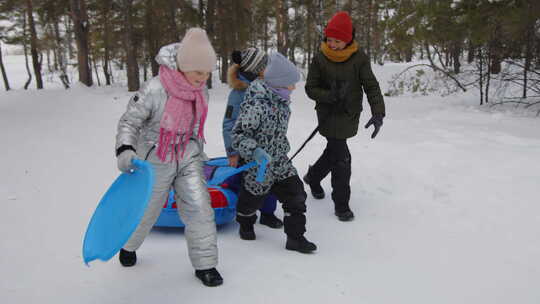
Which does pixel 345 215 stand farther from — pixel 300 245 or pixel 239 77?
pixel 239 77

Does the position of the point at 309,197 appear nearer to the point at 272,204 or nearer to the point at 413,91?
the point at 272,204

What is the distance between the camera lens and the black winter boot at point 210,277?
8.35 ft

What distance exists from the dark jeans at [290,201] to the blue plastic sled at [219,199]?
0.23 m

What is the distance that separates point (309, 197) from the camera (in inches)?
172

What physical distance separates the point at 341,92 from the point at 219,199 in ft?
4.49

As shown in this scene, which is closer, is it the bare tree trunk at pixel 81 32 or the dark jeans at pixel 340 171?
the dark jeans at pixel 340 171

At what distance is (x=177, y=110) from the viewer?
248cm

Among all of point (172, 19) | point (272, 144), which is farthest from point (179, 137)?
point (172, 19)

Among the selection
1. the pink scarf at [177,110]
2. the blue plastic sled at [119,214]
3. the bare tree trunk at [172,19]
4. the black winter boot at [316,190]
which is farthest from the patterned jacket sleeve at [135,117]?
the bare tree trunk at [172,19]

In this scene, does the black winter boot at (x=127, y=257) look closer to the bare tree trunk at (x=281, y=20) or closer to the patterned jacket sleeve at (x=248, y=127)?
the patterned jacket sleeve at (x=248, y=127)

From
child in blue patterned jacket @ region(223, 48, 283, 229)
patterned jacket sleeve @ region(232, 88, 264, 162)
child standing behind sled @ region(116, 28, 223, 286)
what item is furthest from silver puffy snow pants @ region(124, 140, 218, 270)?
child in blue patterned jacket @ region(223, 48, 283, 229)

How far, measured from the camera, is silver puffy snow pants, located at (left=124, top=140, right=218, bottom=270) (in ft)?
8.38

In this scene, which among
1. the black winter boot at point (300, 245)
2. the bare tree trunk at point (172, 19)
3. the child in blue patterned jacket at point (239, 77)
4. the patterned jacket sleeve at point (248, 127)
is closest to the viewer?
the patterned jacket sleeve at point (248, 127)

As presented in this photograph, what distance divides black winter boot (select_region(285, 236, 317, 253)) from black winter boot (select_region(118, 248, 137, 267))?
1.12 m
